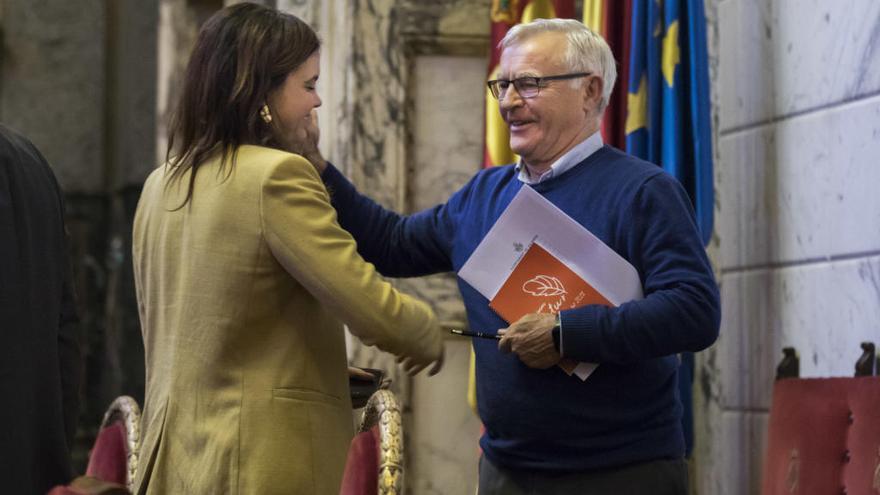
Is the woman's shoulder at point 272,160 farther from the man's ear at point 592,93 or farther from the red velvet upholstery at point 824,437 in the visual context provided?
the red velvet upholstery at point 824,437

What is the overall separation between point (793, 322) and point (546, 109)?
139 cm

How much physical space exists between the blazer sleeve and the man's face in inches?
25.0

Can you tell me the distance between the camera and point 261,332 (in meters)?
2.43

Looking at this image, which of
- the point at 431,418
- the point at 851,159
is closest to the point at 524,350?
the point at 851,159

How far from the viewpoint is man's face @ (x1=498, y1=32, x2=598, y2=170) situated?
293 centimetres

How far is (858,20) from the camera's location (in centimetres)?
364

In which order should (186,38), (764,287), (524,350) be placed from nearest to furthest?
(524,350) < (764,287) < (186,38)

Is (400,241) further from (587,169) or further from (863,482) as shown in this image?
(863,482)

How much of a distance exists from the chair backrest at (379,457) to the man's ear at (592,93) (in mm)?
827

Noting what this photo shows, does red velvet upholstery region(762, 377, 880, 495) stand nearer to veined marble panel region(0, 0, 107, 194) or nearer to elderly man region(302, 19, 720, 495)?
elderly man region(302, 19, 720, 495)

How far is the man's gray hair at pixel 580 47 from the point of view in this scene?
297cm

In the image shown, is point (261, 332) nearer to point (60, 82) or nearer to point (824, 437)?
point (824, 437)

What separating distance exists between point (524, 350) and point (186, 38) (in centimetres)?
600

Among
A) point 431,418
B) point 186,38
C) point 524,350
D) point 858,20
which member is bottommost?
point 431,418
